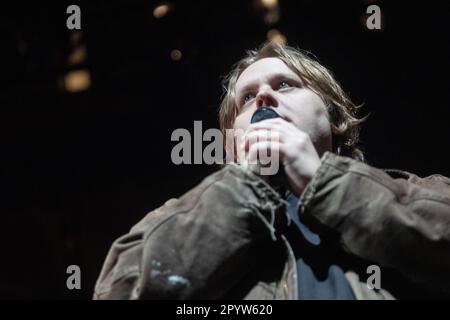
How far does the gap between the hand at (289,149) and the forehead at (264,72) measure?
354 mm

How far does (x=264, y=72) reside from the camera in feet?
4.24

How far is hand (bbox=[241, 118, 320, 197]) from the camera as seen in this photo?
34.9 inches

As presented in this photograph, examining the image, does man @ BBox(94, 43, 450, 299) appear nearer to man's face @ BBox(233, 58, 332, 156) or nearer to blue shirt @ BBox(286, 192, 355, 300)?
blue shirt @ BBox(286, 192, 355, 300)

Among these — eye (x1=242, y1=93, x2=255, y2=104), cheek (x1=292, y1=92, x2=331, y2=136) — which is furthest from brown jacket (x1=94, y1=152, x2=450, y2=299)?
eye (x1=242, y1=93, x2=255, y2=104)

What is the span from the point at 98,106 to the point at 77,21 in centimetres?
45

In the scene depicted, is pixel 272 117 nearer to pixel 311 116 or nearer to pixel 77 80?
pixel 311 116

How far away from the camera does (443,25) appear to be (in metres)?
2.03

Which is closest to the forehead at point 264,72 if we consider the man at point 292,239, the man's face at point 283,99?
the man's face at point 283,99

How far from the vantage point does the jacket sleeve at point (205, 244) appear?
802 millimetres

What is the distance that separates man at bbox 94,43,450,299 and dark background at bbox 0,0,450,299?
1218 mm

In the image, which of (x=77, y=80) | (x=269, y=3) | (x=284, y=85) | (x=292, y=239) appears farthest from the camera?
Result: (x=77, y=80)

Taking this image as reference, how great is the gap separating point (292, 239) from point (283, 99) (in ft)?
1.22

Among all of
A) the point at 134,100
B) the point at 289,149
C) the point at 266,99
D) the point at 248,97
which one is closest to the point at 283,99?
the point at 266,99

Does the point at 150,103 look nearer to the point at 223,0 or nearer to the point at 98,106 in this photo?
the point at 98,106
